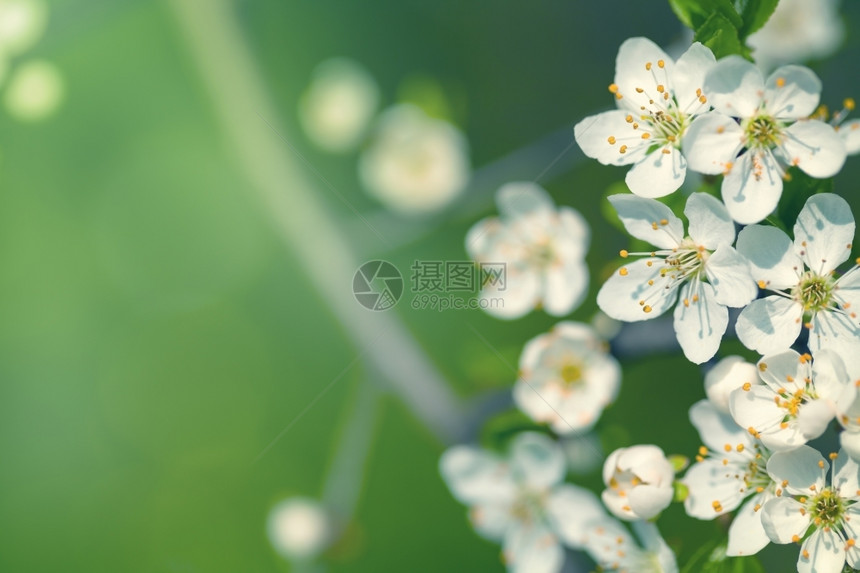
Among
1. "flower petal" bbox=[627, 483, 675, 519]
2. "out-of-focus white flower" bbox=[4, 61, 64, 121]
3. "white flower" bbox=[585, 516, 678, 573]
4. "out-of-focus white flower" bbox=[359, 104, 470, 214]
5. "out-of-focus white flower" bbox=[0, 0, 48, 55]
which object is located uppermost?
"out-of-focus white flower" bbox=[0, 0, 48, 55]

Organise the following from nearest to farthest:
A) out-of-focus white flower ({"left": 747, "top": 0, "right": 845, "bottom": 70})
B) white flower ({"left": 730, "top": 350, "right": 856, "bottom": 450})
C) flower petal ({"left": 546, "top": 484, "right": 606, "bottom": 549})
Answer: white flower ({"left": 730, "top": 350, "right": 856, "bottom": 450})
flower petal ({"left": 546, "top": 484, "right": 606, "bottom": 549})
out-of-focus white flower ({"left": 747, "top": 0, "right": 845, "bottom": 70})

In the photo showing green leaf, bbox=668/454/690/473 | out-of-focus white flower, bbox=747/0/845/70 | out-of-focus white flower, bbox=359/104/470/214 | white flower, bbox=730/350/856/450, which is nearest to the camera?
white flower, bbox=730/350/856/450

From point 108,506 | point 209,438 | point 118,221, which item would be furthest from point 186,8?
point 108,506

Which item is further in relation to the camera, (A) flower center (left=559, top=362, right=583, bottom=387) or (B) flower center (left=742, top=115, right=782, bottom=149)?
(A) flower center (left=559, top=362, right=583, bottom=387)

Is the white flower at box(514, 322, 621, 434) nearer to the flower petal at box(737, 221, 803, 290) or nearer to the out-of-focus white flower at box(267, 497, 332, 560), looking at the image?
the flower petal at box(737, 221, 803, 290)

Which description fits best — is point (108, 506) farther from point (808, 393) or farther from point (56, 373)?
point (808, 393)

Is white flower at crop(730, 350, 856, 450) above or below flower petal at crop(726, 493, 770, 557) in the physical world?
above

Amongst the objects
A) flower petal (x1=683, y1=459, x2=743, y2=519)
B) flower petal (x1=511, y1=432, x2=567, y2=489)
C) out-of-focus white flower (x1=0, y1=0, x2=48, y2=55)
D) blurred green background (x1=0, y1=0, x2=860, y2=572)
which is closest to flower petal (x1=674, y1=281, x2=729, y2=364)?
flower petal (x1=683, y1=459, x2=743, y2=519)

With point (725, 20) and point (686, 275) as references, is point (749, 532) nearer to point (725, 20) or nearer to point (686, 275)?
point (686, 275)

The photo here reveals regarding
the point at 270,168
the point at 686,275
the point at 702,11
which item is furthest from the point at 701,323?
the point at 270,168
